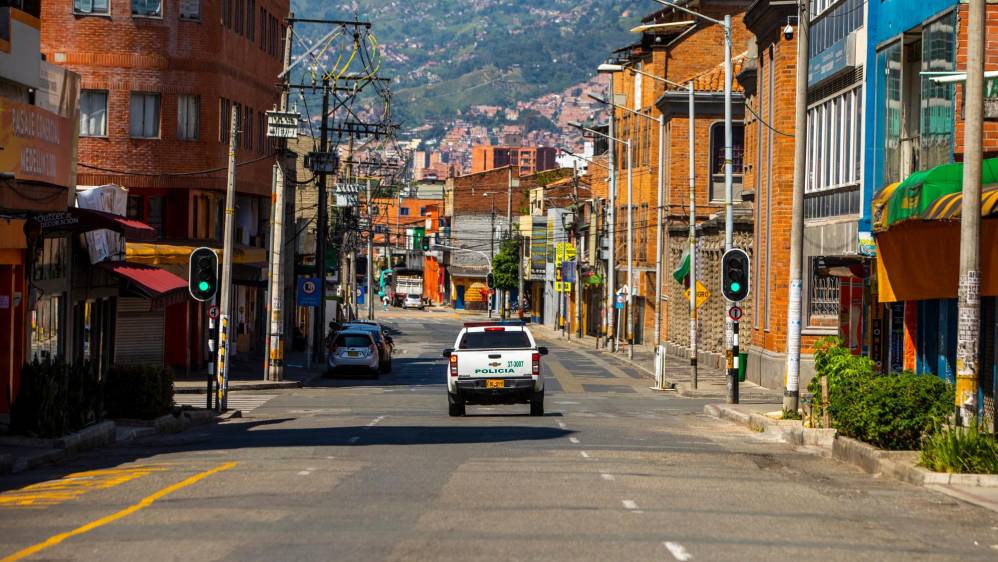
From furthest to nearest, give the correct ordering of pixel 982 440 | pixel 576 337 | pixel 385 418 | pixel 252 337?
pixel 576 337
pixel 252 337
pixel 385 418
pixel 982 440

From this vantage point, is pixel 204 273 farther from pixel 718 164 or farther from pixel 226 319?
pixel 718 164

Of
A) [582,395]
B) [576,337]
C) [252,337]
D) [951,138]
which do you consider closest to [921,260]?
[951,138]

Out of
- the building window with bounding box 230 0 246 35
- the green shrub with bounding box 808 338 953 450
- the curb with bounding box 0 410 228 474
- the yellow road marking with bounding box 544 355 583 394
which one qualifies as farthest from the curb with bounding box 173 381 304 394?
the green shrub with bounding box 808 338 953 450

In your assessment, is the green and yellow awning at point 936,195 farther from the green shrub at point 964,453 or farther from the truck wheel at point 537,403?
the truck wheel at point 537,403

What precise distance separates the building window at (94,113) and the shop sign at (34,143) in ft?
68.1

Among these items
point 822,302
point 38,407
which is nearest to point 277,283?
point 822,302

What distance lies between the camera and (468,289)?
161m

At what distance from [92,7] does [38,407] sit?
28063mm

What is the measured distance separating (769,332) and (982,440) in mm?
25820

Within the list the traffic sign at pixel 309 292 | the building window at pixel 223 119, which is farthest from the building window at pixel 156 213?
the traffic sign at pixel 309 292

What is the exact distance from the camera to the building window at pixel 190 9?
4881 centimetres

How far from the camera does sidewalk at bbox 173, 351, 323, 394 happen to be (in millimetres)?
43406

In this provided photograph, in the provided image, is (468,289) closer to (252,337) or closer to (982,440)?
(252,337)

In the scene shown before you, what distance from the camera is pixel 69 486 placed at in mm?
17312
